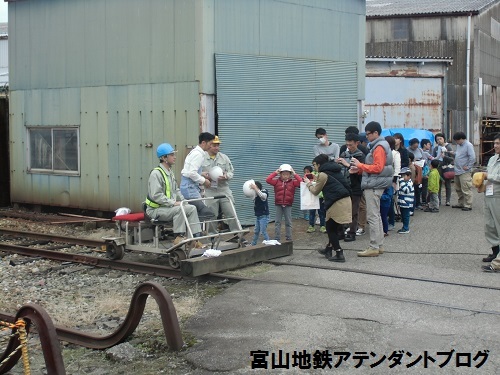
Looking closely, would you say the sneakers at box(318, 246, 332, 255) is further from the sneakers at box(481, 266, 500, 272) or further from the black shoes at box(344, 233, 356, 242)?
the sneakers at box(481, 266, 500, 272)

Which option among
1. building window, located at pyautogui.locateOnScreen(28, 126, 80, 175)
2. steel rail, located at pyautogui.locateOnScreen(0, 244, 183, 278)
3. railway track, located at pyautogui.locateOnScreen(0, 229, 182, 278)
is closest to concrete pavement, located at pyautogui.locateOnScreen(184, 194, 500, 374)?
steel rail, located at pyautogui.locateOnScreen(0, 244, 183, 278)

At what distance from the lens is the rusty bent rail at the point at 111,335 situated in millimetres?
6199

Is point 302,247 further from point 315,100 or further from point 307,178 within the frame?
point 315,100

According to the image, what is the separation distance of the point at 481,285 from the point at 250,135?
6450mm

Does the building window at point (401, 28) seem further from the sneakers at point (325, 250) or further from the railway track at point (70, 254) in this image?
the sneakers at point (325, 250)

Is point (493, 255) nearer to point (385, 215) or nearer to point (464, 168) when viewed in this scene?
point (385, 215)

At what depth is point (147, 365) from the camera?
22.2ft

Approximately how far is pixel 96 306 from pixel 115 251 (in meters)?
2.21

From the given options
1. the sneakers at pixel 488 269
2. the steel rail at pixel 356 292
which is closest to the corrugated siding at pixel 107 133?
the steel rail at pixel 356 292

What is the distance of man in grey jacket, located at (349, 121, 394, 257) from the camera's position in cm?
1108

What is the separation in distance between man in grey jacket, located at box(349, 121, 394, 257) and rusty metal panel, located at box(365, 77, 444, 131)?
14.3 metres

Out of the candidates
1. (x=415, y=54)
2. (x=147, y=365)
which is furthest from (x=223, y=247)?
(x=415, y=54)

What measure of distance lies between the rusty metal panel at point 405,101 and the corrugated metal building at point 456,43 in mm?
2195

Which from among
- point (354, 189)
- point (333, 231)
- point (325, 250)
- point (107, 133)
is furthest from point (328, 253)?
point (107, 133)
